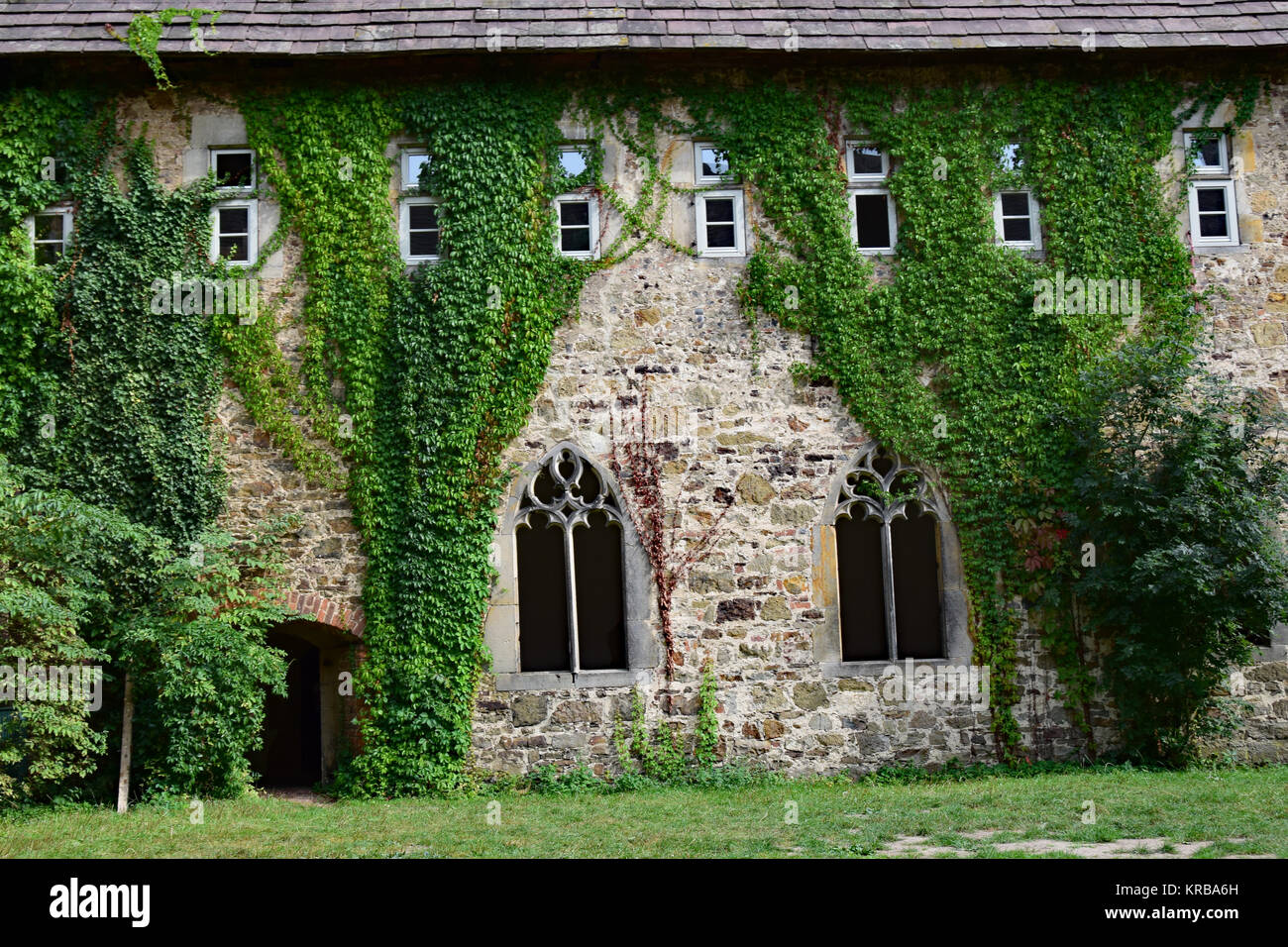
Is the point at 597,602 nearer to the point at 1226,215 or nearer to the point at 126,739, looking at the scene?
the point at 126,739

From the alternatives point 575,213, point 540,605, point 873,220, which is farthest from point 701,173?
point 540,605

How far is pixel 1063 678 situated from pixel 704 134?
6.22 metres

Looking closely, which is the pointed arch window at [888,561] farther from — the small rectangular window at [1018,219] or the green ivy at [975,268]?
the small rectangular window at [1018,219]

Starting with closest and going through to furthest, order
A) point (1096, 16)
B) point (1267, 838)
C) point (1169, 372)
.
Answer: point (1267, 838)
point (1169, 372)
point (1096, 16)

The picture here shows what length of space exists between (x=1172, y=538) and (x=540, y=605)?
6.38 meters

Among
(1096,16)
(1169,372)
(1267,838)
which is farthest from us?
(1096,16)

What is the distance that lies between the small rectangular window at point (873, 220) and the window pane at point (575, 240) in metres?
2.62

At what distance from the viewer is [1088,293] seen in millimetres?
11555

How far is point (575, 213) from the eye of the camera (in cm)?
1153

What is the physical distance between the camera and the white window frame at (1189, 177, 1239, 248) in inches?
464

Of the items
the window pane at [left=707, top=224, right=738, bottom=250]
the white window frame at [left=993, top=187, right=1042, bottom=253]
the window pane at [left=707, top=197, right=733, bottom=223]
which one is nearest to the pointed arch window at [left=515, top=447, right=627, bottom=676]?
the window pane at [left=707, top=224, right=738, bottom=250]

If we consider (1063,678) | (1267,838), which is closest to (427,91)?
(1063,678)

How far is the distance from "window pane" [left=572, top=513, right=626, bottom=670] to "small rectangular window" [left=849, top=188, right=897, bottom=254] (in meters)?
3.81

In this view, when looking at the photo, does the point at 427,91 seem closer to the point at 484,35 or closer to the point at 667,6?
the point at 484,35
